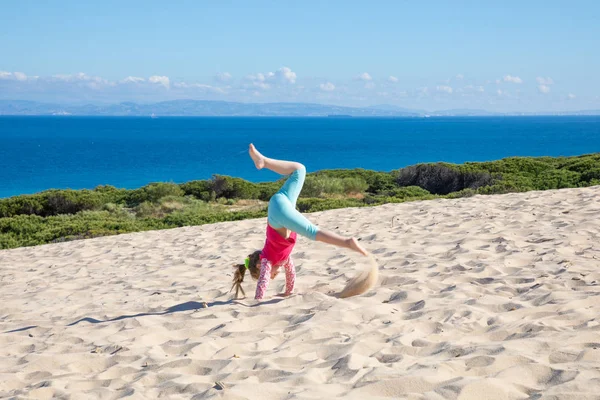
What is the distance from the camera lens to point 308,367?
374 cm

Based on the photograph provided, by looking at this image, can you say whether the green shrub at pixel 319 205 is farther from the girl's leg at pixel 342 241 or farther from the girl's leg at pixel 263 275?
the girl's leg at pixel 342 241

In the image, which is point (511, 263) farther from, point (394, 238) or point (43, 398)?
point (43, 398)

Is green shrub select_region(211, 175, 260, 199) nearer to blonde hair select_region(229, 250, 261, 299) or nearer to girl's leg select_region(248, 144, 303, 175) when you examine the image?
blonde hair select_region(229, 250, 261, 299)

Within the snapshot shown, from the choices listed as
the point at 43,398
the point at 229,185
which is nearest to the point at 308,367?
the point at 43,398

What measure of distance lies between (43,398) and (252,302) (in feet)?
7.20

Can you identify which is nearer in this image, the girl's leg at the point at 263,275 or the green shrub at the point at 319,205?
the girl's leg at the point at 263,275

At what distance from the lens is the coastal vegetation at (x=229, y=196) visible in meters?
14.7

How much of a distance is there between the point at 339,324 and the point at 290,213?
1052 mm

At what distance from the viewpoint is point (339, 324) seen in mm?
4559

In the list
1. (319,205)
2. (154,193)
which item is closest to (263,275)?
(319,205)

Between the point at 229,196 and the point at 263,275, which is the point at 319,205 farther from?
the point at 263,275

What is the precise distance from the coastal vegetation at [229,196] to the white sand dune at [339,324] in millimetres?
6111

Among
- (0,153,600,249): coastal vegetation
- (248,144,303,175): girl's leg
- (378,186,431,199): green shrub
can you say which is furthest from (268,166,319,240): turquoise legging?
(378,186,431,199): green shrub

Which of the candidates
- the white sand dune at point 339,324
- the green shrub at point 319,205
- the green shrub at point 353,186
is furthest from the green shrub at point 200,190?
the white sand dune at point 339,324
